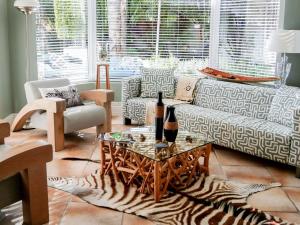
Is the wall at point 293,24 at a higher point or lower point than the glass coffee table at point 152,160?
higher

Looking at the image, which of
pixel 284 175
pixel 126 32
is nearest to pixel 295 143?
pixel 284 175

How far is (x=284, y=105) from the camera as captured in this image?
155 inches

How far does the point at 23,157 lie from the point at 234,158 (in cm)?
240

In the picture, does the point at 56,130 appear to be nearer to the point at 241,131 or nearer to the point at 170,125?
the point at 170,125

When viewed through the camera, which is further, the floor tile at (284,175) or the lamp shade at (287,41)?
the lamp shade at (287,41)

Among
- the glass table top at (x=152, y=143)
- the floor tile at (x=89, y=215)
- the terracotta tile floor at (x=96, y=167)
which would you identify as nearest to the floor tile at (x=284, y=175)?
the terracotta tile floor at (x=96, y=167)

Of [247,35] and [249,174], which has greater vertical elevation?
[247,35]

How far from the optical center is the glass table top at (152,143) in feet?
9.53

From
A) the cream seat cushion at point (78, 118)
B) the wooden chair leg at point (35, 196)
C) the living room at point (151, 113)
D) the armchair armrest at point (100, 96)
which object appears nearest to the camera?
the wooden chair leg at point (35, 196)

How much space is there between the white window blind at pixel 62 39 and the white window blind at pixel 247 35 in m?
2.07

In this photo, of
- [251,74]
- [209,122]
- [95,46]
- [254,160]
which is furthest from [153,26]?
[254,160]

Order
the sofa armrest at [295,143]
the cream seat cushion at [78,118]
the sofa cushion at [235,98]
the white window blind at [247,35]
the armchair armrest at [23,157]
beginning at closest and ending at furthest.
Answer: the armchair armrest at [23,157] < the sofa armrest at [295,143] < the cream seat cushion at [78,118] < the sofa cushion at [235,98] < the white window blind at [247,35]

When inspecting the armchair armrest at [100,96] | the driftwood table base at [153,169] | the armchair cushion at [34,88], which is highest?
the armchair cushion at [34,88]

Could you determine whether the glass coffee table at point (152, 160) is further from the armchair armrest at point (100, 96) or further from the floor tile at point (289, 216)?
the armchair armrest at point (100, 96)
